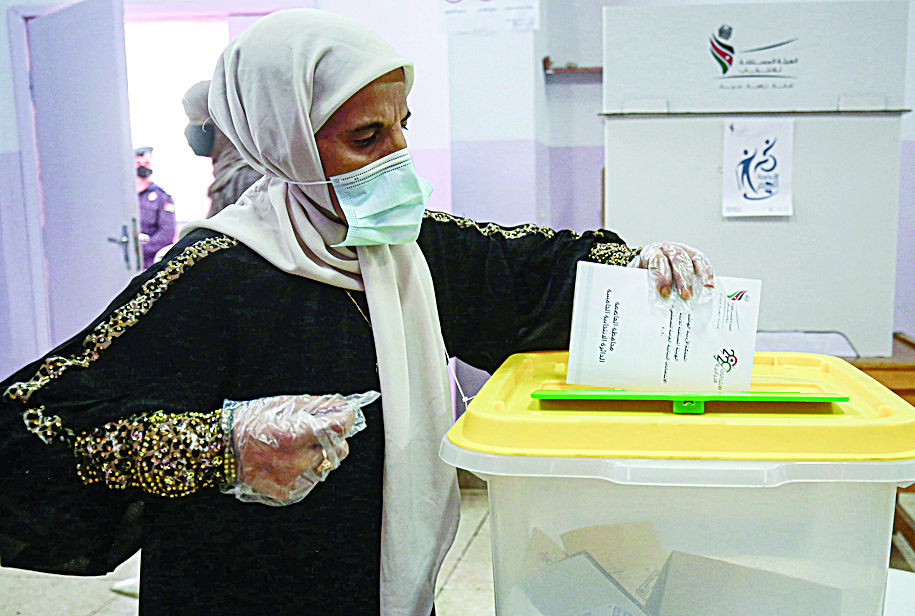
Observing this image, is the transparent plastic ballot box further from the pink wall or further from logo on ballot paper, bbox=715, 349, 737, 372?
the pink wall

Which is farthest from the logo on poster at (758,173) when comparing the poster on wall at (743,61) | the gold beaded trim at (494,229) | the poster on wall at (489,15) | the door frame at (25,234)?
the door frame at (25,234)

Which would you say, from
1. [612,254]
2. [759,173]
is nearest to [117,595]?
[612,254]

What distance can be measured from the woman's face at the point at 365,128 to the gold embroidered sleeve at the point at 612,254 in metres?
0.30

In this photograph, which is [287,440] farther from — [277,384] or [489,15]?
[489,15]

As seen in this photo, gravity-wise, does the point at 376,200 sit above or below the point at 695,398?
above

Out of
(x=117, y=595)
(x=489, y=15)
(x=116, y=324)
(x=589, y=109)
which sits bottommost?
(x=117, y=595)

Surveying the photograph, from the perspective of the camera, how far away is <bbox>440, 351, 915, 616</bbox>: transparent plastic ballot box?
63 centimetres

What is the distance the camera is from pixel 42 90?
3.47 meters

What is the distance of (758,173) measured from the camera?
1.94 metres

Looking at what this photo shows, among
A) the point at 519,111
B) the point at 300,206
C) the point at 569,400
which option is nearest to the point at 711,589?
the point at 569,400

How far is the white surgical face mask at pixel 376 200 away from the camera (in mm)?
935

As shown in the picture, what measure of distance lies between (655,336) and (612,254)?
23cm

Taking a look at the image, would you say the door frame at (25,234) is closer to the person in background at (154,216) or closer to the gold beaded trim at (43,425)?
the person in background at (154,216)

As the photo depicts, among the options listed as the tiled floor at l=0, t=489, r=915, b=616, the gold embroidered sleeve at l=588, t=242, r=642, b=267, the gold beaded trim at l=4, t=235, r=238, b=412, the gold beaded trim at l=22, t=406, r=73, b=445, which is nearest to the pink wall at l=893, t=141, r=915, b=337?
the tiled floor at l=0, t=489, r=915, b=616
